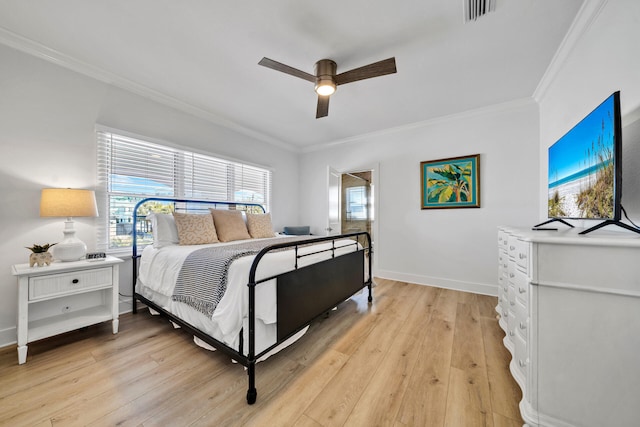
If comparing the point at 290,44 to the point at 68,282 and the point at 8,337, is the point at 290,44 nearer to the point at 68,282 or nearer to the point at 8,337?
the point at 68,282

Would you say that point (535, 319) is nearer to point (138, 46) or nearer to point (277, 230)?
point (138, 46)

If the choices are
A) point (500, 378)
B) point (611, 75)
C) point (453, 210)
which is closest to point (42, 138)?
point (500, 378)

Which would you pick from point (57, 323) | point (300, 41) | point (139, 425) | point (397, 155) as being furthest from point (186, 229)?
point (397, 155)

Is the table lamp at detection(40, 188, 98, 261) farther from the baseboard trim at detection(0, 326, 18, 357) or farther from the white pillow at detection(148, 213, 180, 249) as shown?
the baseboard trim at detection(0, 326, 18, 357)

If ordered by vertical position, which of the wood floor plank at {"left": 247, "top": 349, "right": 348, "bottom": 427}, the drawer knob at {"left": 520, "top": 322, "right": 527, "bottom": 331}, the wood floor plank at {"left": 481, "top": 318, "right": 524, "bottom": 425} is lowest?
the wood floor plank at {"left": 247, "top": 349, "right": 348, "bottom": 427}

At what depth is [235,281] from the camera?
153 cm

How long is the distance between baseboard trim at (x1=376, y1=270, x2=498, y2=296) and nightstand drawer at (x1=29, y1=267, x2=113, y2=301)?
11.7 feet

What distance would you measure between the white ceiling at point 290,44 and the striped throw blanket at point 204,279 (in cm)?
175

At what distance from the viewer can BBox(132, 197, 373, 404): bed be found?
149 centimetres

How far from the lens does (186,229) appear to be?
8.33ft

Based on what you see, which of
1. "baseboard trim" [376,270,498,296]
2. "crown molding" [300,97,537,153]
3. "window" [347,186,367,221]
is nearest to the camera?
"crown molding" [300,97,537,153]

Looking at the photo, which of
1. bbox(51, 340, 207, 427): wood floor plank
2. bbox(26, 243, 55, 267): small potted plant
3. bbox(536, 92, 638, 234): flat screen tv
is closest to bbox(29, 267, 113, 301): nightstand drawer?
bbox(26, 243, 55, 267): small potted plant

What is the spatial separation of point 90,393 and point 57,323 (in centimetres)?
93

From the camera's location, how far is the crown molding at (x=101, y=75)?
1.97m
